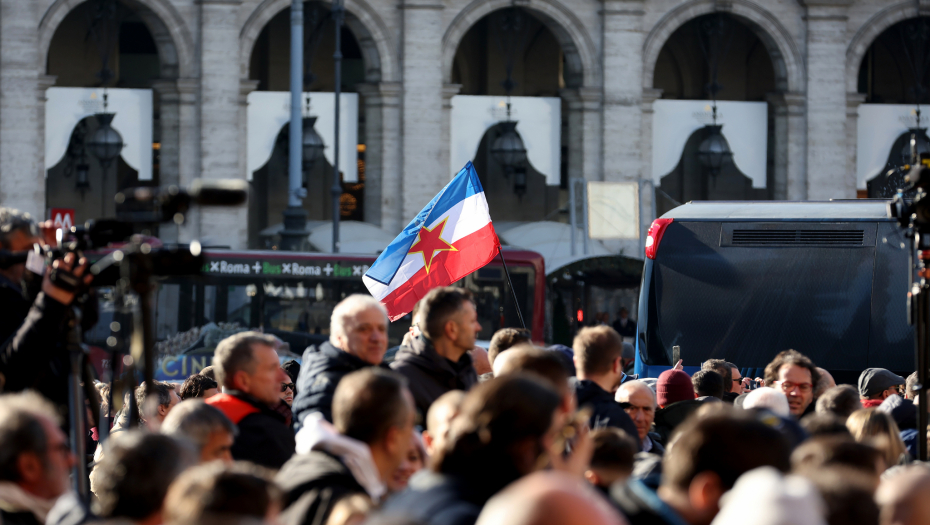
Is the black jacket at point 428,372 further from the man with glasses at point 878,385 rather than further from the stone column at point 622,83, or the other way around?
the stone column at point 622,83

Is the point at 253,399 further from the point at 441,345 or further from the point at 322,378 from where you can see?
the point at 441,345

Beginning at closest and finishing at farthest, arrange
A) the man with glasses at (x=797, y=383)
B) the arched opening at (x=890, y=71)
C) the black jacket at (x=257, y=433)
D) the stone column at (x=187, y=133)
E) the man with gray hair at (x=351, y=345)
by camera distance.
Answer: the black jacket at (x=257, y=433)
the man with gray hair at (x=351, y=345)
the man with glasses at (x=797, y=383)
the stone column at (x=187, y=133)
the arched opening at (x=890, y=71)

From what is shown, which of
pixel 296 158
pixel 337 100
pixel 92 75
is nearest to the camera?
pixel 296 158

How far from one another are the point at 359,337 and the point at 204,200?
143 cm

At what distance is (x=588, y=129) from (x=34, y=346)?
78.3 feet

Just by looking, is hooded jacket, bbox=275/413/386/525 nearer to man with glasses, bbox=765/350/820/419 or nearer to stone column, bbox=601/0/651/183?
man with glasses, bbox=765/350/820/419

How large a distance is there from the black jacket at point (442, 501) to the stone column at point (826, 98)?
26.6m

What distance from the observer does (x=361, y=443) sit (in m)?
3.85

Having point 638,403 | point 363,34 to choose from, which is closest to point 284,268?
point 363,34

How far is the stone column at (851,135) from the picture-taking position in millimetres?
28812

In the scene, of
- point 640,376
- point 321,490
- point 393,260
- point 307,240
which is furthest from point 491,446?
point 307,240

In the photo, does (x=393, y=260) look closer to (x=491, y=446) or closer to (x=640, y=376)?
(x=640, y=376)

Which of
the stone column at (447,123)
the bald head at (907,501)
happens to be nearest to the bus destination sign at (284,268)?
the stone column at (447,123)

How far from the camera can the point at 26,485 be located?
3.70 meters
